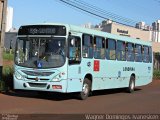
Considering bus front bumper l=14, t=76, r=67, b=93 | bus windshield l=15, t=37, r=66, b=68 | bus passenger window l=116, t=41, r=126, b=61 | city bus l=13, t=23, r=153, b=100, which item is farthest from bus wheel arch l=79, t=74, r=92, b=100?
bus passenger window l=116, t=41, r=126, b=61

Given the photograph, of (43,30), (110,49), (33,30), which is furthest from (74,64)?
(110,49)

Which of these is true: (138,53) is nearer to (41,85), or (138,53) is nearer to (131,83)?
(131,83)

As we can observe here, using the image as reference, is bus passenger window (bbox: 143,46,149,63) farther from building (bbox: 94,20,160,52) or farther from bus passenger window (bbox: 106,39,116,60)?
building (bbox: 94,20,160,52)

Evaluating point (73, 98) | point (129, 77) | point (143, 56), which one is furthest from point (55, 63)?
point (143, 56)

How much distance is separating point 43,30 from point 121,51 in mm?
→ 6343

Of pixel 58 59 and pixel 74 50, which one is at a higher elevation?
pixel 74 50

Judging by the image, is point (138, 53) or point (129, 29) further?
point (129, 29)

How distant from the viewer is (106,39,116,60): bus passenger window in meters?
20.7

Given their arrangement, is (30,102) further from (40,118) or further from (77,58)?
(40,118)

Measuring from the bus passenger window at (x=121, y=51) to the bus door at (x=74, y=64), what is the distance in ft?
15.4

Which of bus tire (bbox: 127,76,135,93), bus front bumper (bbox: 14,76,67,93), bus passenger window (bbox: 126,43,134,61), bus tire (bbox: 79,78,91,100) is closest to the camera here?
bus front bumper (bbox: 14,76,67,93)

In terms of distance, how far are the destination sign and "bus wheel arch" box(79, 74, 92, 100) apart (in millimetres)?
2528

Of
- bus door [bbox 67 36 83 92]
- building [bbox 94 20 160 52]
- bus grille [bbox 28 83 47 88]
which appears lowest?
bus grille [bbox 28 83 47 88]

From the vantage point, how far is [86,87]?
730 inches
